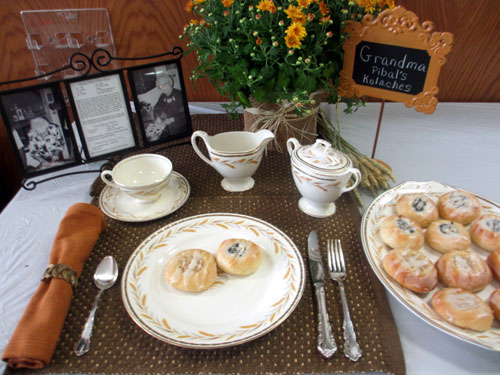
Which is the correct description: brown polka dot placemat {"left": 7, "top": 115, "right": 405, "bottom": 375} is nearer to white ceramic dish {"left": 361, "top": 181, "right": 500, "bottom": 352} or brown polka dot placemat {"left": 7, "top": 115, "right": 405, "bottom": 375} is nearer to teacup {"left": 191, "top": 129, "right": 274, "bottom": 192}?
white ceramic dish {"left": 361, "top": 181, "right": 500, "bottom": 352}

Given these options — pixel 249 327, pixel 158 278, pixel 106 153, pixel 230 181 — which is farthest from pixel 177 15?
pixel 249 327

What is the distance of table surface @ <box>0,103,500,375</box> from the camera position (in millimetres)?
583

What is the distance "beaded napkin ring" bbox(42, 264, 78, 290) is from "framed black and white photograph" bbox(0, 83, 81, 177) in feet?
Answer: 1.21

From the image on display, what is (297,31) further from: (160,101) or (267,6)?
(160,101)

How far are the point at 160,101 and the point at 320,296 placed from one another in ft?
2.30

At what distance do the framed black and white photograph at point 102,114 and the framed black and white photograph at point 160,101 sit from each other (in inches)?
1.4

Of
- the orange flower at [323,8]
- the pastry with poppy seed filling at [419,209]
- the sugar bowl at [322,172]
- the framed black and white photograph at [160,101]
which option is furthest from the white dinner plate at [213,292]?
the orange flower at [323,8]

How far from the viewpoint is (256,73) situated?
2.84 ft

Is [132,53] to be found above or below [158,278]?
above

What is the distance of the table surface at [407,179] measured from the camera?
583mm

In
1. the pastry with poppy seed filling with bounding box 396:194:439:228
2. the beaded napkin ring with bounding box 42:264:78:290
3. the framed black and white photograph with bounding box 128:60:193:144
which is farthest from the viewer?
the framed black and white photograph with bounding box 128:60:193:144

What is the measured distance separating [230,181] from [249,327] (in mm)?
443

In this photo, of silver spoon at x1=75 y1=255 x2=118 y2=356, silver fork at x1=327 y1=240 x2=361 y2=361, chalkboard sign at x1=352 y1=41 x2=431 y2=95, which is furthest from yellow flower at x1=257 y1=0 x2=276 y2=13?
silver spoon at x1=75 y1=255 x2=118 y2=356

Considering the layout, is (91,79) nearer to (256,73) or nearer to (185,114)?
(185,114)
